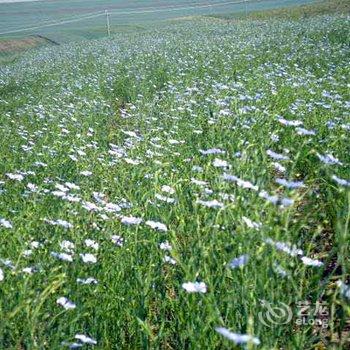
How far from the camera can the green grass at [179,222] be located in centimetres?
206

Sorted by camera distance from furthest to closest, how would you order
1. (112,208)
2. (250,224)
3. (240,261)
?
(112,208) → (250,224) → (240,261)

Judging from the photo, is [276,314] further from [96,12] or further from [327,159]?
[96,12]

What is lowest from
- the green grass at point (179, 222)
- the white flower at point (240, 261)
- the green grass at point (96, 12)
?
the green grass at point (96, 12)

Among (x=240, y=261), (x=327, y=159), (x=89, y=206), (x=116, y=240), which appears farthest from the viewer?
(x=89, y=206)

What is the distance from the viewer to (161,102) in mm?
8172

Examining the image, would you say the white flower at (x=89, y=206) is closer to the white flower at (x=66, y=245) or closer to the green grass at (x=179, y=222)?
the green grass at (x=179, y=222)

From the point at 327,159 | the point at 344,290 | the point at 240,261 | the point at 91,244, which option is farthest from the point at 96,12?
the point at 344,290

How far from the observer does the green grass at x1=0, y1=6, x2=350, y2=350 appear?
2.06 meters

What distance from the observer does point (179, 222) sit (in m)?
3.12

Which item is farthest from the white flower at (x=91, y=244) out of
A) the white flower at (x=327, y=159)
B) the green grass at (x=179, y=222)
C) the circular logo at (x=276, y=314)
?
the white flower at (x=327, y=159)

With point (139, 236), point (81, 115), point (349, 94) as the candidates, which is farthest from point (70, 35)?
point (139, 236)

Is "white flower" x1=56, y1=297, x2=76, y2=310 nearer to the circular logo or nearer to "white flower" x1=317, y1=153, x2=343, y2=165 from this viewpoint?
the circular logo

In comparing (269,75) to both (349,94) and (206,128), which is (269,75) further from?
(206,128)

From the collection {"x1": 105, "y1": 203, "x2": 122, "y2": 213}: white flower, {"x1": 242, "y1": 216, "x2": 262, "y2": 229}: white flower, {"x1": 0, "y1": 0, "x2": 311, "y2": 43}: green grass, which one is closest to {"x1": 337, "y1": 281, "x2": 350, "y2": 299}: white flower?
{"x1": 242, "y1": 216, "x2": 262, "y2": 229}: white flower
